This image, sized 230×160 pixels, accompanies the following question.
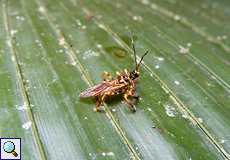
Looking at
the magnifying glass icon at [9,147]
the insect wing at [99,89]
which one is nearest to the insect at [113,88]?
the insect wing at [99,89]

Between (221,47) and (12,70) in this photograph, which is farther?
(221,47)

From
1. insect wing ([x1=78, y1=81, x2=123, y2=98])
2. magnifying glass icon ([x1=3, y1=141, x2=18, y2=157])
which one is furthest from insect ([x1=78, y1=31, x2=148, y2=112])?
magnifying glass icon ([x1=3, y1=141, x2=18, y2=157])

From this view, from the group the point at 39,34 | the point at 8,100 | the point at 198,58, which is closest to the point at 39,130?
the point at 8,100

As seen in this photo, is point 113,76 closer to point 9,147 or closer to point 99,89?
point 99,89

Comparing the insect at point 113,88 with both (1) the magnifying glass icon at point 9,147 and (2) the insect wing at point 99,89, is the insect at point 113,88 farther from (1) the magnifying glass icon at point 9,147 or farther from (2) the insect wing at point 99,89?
(1) the magnifying glass icon at point 9,147

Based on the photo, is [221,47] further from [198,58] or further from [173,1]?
[173,1]

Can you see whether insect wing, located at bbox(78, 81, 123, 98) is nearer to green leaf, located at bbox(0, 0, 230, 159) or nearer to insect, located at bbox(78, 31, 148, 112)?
insect, located at bbox(78, 31, 148, 112)

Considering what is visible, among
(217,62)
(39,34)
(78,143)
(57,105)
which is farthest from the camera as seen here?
(39,34)

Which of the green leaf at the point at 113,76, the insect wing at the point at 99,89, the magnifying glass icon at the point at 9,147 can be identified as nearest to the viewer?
the magnifying glass icon at the point at 9,147
